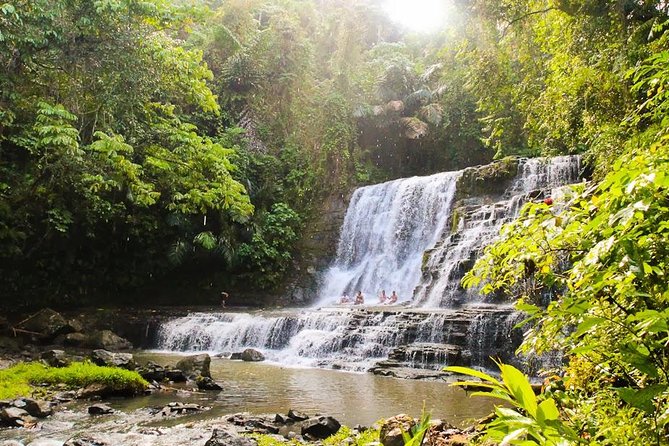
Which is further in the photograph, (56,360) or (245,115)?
(245,115)

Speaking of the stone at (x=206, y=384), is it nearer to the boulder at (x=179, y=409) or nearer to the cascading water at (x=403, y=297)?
the boulder at (x=179, y=409)

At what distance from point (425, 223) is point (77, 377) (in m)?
13.6

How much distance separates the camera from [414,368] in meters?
9.88

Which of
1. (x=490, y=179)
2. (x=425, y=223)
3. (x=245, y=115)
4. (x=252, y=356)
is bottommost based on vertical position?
(x=252, y=356)

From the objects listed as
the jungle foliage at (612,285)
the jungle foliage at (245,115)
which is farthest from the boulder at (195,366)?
the jungle foliage at (612,285)

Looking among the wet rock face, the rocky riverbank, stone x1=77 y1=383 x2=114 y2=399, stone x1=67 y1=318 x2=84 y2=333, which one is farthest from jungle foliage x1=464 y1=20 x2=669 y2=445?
the wet rock face

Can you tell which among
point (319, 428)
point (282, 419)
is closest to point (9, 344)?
point (282, 419)

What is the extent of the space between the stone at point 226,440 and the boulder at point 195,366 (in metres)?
4.47

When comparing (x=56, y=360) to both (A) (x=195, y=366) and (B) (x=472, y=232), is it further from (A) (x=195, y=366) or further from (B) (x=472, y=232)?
(B) (x=472, y=232)

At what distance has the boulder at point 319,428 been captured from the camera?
5.05 m

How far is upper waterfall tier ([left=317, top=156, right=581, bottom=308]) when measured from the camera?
15.1 meters

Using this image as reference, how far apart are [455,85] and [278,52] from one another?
866 centimetres

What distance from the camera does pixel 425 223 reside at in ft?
61.6

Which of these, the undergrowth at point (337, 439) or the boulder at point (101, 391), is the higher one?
the undergrowth at point (337, 439)
